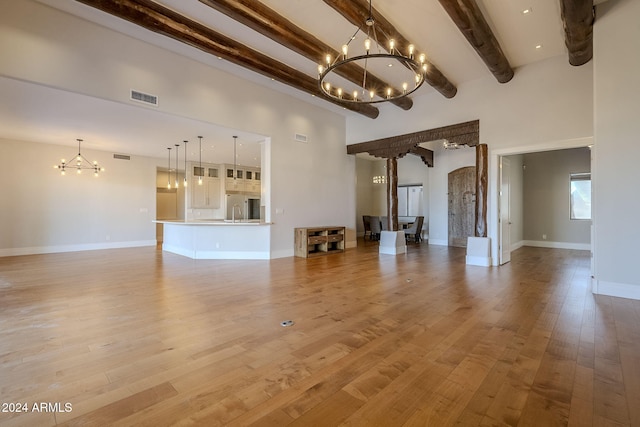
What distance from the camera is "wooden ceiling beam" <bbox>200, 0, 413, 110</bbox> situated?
381 cm

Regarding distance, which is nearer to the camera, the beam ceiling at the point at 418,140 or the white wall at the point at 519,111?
the white wall at the point at 519,111

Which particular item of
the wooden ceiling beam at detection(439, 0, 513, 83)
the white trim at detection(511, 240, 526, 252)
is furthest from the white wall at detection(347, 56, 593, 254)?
the white trim at detection(511, 240, 526, 252)

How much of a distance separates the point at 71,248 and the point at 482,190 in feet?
35.9

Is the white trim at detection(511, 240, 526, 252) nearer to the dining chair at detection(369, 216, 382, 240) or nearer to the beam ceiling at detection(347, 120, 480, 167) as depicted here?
the beam ceiling at detection(347, 120, 480, 167)

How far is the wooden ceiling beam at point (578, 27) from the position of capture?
3594mm

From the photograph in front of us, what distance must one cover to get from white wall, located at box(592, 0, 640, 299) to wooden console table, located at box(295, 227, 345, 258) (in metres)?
5.23

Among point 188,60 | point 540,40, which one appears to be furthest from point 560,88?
point 188,60

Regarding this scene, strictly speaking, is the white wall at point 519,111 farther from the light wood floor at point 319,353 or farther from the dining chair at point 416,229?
the dining chair at point 416,229

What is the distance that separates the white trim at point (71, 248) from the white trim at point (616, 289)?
11060 millimetres

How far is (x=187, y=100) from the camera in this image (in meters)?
5.48

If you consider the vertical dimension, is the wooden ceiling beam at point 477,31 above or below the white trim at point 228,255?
above

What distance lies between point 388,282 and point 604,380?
2.80m

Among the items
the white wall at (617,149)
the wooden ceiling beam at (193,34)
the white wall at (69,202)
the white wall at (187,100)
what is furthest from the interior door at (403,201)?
the white wall at (69,202)

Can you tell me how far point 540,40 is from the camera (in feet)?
16.1
